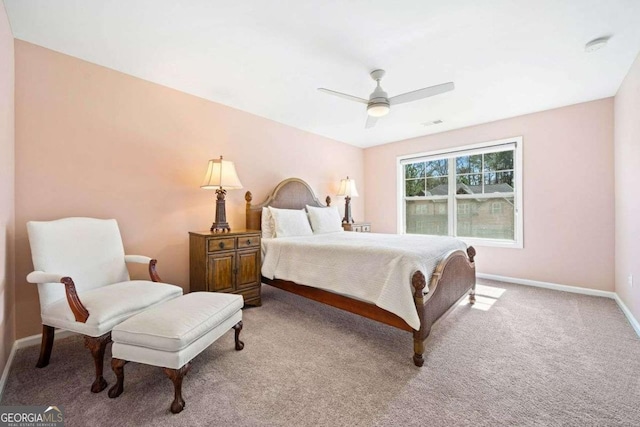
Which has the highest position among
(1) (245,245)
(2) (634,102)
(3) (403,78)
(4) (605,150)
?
(3) (403,78)

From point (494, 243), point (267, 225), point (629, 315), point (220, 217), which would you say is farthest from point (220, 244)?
point (629, 315)

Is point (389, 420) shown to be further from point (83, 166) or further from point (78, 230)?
point (83, 166)

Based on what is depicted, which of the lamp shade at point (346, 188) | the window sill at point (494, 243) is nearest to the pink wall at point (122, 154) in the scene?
the lamp shade at point (346, 188)

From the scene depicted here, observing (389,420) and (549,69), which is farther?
(549,69)

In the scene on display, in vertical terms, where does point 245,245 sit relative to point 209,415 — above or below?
above

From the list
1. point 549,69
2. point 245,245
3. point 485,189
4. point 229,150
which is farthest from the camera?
point 485,189

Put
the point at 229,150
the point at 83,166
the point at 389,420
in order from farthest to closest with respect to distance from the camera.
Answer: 1. the point at 229,150
2. the point at 83,166
3. the point at 389,420

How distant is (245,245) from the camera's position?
308 cm

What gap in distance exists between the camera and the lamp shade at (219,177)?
3016mm

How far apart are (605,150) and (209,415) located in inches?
195

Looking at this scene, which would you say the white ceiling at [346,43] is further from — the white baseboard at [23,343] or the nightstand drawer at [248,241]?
the white baseboard at [23,343]

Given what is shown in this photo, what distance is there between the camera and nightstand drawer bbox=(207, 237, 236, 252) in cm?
280

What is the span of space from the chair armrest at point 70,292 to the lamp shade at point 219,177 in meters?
1.52

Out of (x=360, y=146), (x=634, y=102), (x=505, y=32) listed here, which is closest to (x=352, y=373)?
(x=505, y=32)
